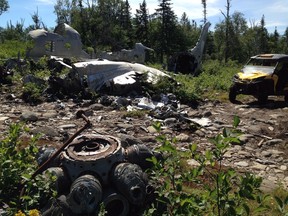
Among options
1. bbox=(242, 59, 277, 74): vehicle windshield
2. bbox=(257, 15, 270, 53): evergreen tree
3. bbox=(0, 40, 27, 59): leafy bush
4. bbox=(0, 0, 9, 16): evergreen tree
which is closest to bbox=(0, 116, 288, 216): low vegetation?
bbox=(242, 59, 277, 74): vehicle windshield

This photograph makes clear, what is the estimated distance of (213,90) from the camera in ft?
45.6

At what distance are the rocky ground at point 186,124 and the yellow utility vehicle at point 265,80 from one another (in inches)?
15.5

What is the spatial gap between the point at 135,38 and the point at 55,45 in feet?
93.6

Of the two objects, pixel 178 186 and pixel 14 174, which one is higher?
pixel 178 186

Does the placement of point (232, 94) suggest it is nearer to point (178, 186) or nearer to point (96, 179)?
point (96, 179)

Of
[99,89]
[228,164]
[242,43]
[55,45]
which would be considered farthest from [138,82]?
[242,43]

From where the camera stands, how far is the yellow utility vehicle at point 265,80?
1073 cm

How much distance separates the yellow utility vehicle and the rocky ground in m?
0.39

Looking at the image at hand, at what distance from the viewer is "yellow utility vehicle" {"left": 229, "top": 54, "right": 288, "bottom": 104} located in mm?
10727

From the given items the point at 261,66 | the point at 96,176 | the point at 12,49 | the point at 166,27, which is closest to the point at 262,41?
the point at 166,27

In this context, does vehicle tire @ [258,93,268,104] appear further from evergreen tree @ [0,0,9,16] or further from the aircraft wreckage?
evergreen tree @ [0,0,9,16]

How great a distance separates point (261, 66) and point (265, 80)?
3.05ft

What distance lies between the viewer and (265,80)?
10.7 metres

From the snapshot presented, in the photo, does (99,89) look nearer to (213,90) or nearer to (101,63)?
(101,63)
